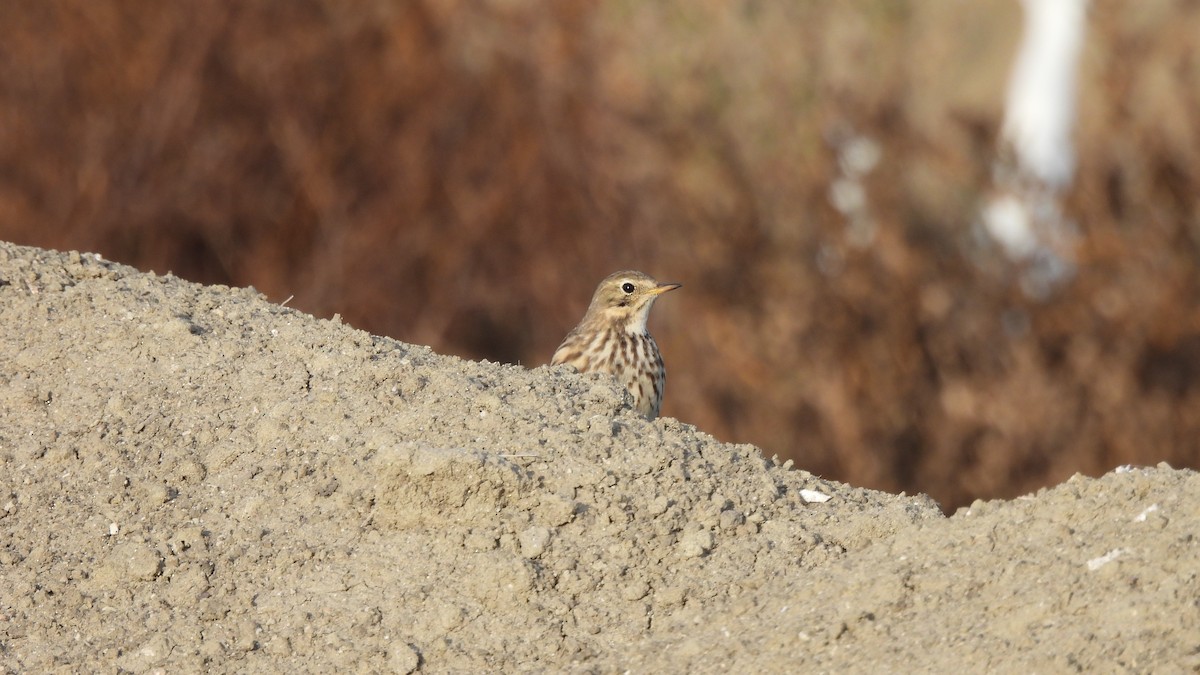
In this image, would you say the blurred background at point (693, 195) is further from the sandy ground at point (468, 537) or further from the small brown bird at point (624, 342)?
the sandy ground at point (468, 537)

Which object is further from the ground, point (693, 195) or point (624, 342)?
point (693, 195)

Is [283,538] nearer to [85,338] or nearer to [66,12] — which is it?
[85,338]

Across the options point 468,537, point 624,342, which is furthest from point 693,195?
point 468,537

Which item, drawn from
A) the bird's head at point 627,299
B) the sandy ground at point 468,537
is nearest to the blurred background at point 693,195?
the bird's head at point 627,299

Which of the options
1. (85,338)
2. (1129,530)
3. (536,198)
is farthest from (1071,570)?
(536,198)

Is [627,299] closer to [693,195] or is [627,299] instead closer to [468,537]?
[468,537]

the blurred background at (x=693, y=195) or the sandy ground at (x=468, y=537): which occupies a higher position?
the blurred background at (x=693, y=195)
